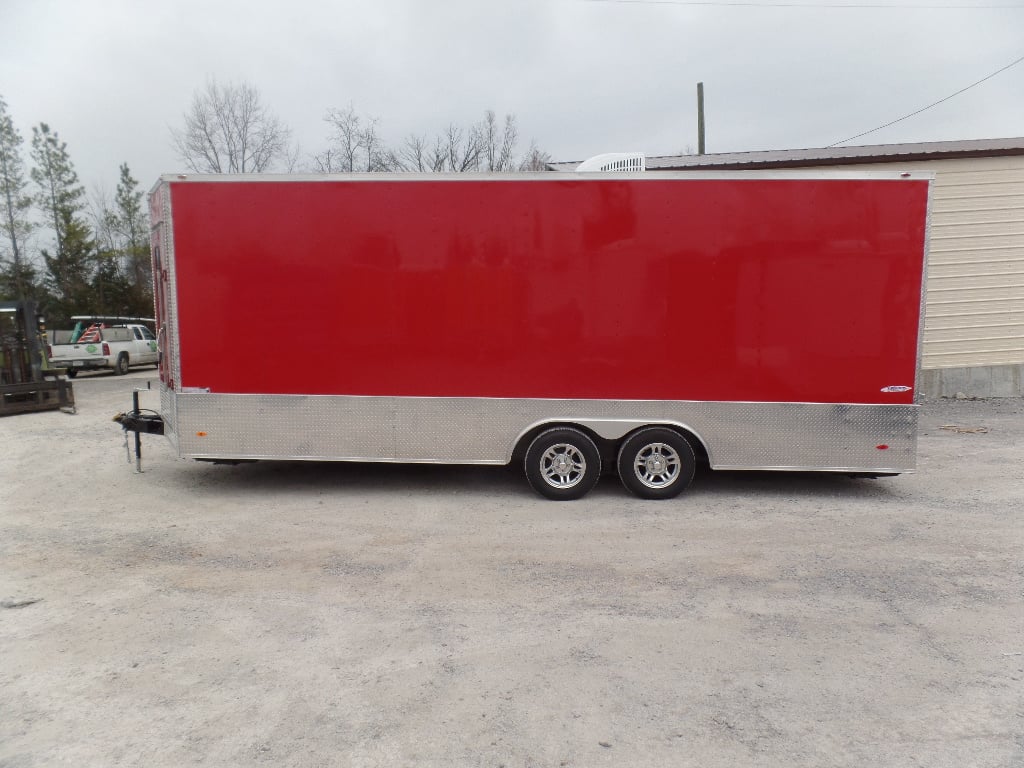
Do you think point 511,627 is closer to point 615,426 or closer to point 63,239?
point 615,426

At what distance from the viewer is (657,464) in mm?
6785

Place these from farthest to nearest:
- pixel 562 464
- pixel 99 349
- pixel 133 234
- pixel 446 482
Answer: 1. pixel 133 234
2. pixel 99 349
3. pixel 446 482
4. pixel 562 464

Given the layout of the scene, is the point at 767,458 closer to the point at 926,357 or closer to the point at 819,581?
the point at 819,581

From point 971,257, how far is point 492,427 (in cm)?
1072

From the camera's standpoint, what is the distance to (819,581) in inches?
187

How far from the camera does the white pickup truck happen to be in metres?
22.2

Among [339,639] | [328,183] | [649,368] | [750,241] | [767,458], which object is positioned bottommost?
[339,639]

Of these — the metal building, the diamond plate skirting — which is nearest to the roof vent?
the diamond plate skirting

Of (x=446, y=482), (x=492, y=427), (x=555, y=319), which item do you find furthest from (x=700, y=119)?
(x=492, y=427)

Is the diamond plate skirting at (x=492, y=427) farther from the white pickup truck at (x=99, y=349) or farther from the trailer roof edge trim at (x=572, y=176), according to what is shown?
the white pickup truck at (x=99, y=349)

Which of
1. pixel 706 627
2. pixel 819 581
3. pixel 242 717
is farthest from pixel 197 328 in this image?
pixel 819 581

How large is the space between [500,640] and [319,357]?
384cm

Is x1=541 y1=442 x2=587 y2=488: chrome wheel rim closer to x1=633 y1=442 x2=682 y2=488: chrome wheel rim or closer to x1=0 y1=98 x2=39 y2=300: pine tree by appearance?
x1=633 y1=442 x2=682 y2=488: chrome wheel rim

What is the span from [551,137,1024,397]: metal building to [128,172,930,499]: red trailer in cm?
727
